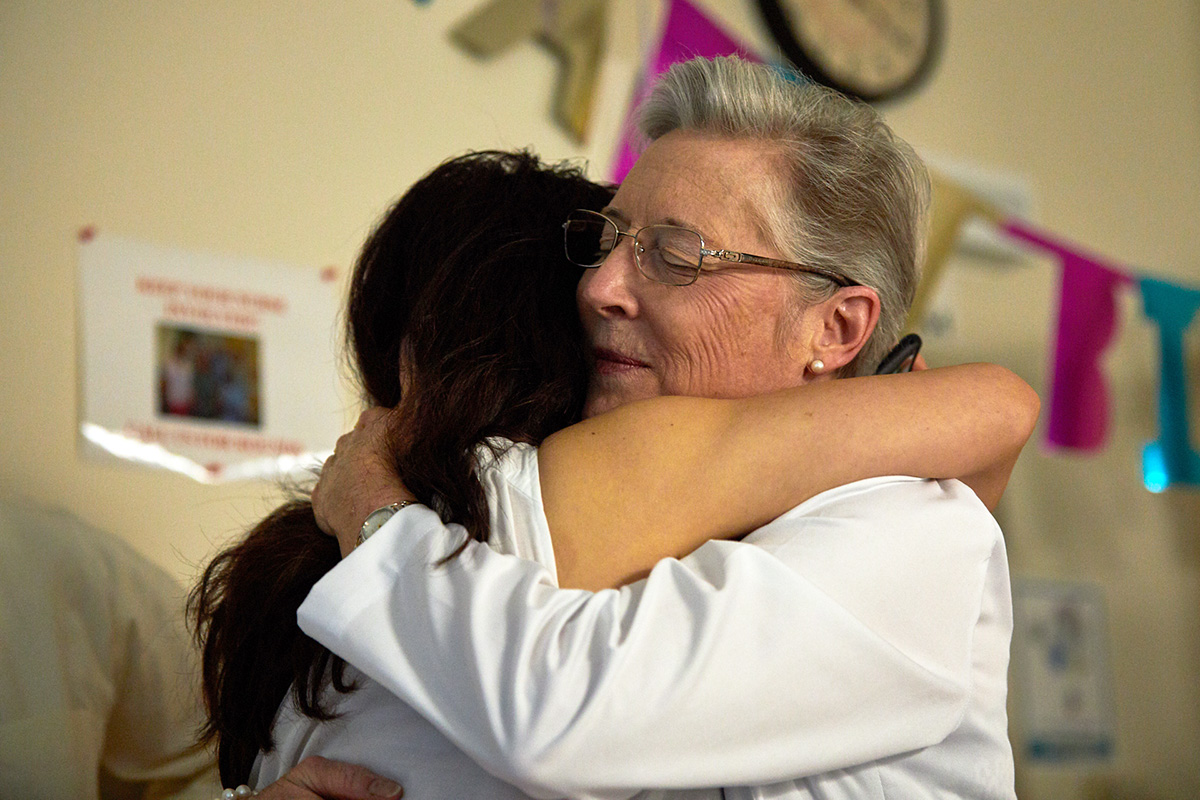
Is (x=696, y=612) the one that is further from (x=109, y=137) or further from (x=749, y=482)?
(x=109, y=137)

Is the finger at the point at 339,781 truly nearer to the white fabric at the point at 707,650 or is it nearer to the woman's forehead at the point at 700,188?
the white fabric at the point at 707,650

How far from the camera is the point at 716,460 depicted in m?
0.83

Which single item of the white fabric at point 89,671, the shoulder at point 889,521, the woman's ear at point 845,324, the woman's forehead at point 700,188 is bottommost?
the white fabric at point 89,671

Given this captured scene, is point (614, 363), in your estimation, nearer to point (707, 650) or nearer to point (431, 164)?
point (707, 650)

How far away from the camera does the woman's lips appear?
1.07 m

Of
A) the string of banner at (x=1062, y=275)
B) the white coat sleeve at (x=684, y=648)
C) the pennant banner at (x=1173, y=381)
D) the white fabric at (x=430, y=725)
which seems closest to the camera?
the white coat sleeve at (x=684, y=648)

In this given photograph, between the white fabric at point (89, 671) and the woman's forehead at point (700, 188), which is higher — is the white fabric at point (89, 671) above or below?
below

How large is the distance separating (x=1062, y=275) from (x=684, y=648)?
180 cm

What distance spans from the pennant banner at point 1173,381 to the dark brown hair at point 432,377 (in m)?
1.70

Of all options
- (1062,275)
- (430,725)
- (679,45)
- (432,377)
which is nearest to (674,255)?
(432,377)

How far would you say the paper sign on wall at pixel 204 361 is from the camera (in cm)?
150

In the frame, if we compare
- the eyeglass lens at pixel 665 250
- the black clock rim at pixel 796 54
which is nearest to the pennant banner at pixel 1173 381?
the black clock rim at pixel 796 54

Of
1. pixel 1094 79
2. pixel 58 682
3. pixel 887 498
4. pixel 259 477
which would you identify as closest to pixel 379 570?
pixel 887 498

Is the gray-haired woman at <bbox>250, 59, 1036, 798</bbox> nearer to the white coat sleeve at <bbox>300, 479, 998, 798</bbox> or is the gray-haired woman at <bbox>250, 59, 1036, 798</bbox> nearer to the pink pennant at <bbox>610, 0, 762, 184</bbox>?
the white coat sleeve at <bbox>300, 479, 998, 798</bbox>
